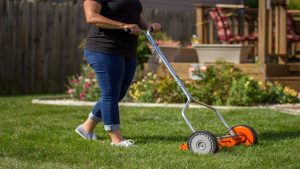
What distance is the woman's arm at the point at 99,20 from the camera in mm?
6254

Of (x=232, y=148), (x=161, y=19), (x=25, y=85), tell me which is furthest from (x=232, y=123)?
(x=161, y=19)

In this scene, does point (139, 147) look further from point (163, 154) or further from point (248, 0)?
point (248, 0)

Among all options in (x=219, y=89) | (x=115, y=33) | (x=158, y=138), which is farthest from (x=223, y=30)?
(x=115, y=33)

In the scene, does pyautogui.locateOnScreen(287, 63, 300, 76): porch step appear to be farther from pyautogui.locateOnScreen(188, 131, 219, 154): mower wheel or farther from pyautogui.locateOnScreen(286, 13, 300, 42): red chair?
pyautogui.locateOnScreen(188, 131, 219, 154): mower wheel

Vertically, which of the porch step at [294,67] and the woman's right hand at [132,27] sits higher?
the woman's right hand at [132,27]

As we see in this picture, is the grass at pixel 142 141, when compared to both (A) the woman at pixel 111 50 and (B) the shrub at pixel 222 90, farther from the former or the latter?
(B) the shrub at pixel 222 90

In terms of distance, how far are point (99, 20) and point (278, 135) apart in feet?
7.11

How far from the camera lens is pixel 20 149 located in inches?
242

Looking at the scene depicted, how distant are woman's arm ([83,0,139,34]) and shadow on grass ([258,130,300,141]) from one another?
172 centimetres

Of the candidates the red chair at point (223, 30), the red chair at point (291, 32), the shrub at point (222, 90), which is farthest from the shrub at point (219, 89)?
the red chair at point (291, 32)

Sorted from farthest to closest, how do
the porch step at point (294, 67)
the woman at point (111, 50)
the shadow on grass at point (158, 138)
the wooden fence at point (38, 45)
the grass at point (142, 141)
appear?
1. the wooden fence at point (38, 45)
2. the porch step at point (294, 67)
3. the shadow on grass at point (158, 138)
4. the woman at point (111, 50)
5. the grass at point (142, 141)

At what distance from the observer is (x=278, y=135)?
7.27 metres

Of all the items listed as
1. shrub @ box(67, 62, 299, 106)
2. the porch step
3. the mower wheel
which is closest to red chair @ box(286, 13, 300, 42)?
the porch step

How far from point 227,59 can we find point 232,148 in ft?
17.5
